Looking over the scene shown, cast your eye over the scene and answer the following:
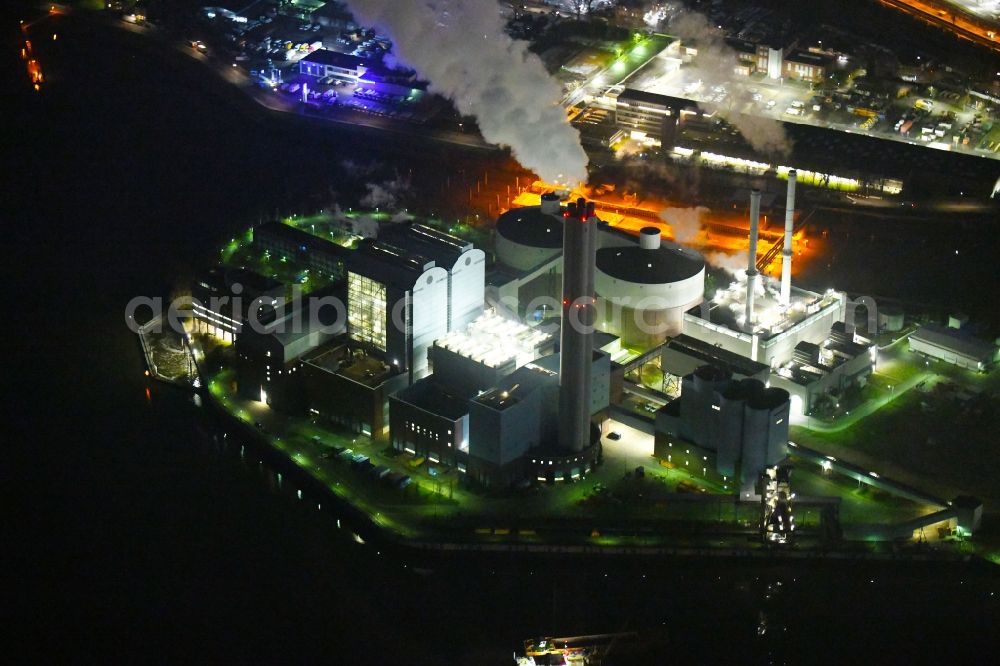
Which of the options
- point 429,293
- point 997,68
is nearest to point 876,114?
point 997,68

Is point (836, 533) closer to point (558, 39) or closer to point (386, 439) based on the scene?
point (386, 439)

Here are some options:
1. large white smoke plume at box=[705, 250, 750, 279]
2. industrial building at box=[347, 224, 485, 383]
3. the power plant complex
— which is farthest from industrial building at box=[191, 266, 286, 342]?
large white smoke plume at box=[705, 250, 750, 279]

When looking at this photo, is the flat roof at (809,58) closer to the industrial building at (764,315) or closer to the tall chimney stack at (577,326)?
the industrial building at (764,315)

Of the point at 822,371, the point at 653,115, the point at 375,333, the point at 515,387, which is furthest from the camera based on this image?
the point at 653,115

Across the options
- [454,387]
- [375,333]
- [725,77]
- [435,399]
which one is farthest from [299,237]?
[725,77]

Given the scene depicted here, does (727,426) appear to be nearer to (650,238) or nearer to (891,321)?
(650,238)

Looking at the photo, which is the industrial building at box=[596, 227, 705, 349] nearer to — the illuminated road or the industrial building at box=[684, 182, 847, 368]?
the industrial building at box=[684, 182, 847, 368]
